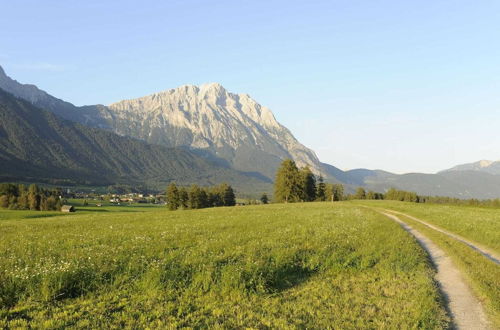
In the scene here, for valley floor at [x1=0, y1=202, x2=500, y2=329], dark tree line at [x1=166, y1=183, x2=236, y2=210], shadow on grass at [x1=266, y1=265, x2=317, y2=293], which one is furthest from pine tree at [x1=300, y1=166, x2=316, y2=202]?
shadow on grass at [x1=266, y1=265, x2=317, y2=293]

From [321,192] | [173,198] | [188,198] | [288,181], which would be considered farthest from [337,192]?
[173,198]

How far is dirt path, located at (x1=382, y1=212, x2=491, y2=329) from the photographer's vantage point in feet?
30.6

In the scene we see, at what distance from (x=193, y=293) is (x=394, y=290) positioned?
7.41 metres

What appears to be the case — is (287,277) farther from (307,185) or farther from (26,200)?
(26,200)

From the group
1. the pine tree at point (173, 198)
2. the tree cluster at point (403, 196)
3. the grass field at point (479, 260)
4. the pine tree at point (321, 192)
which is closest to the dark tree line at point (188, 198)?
the pine tree at point (173, 198)

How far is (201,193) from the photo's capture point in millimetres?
110312

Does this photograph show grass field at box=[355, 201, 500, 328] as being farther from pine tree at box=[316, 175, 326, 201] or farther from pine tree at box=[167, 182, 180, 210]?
pine tree at box=[167, 182, 180, 210]

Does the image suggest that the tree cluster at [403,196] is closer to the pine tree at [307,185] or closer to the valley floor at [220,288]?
the pine tree at [307,185]

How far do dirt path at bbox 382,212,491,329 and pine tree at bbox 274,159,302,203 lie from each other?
79428 millimetres

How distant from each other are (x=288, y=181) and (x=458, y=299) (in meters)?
85.7

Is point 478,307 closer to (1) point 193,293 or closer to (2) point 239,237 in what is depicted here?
(1) point 193,293

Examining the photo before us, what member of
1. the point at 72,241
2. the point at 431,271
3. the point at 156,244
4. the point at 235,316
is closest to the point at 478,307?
the point at 431,271

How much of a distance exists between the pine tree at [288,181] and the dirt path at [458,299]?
3127 inches

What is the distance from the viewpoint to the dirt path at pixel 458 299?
30.6 ft
